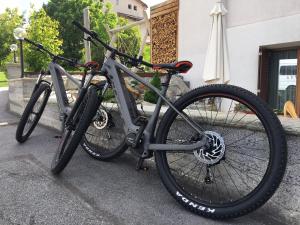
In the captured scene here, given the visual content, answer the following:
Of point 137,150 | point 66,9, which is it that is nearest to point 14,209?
point 137,150

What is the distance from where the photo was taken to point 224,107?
A: 3.17 m

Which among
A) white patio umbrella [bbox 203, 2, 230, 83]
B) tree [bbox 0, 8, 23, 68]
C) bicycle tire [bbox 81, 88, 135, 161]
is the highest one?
tree [bbox 0, 8, 23, 68]

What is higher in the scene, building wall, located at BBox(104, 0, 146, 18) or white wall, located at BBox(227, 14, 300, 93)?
building wall, located at BBox(104, 0, 146, 18)

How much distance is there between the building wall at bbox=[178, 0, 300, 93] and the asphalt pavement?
197 inches

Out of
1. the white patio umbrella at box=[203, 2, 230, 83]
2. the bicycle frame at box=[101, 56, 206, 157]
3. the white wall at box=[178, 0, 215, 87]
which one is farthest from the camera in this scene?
the white wall at box=[178, 0, 215, 87]

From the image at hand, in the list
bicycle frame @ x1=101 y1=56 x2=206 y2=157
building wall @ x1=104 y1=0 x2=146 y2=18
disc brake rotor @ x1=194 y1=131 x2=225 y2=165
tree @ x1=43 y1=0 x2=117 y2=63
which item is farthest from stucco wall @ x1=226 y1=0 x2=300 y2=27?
building wall @ x1=104 y1=0 x2=146 y2=18

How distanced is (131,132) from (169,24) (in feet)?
28.4

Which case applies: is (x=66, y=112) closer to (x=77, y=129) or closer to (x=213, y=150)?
(x=77, y=129)

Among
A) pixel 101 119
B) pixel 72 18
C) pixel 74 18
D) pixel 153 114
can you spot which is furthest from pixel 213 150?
pixel 74 18

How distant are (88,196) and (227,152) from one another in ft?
4.04

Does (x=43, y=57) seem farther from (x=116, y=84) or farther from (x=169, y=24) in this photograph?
(x=116, y=84)

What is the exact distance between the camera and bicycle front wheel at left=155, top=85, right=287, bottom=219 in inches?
94.7

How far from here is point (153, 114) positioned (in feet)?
10.4

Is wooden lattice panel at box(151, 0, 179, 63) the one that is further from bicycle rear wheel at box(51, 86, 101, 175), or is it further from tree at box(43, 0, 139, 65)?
tree at box(43, 0, 139, 65)
